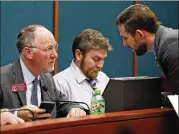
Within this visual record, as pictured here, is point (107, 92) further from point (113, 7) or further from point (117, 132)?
point (113, 7)

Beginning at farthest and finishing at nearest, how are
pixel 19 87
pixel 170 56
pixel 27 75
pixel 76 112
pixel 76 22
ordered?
pixel 76 22 < pixel 27 75 < pixel 19 87 < pixel 76 112 < pixel 170 56

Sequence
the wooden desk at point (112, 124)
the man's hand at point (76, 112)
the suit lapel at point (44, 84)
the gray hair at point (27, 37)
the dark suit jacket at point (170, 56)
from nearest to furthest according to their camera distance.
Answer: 1. the wooden desk at point (112, 124)
2. the dark suit jacket at point (170, 56)
3. the man's hand at point (76, 112)
4. the suit lapel at point (44, 84)
5. the gray hair at point (27, 37)

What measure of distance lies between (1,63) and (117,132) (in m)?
2.09

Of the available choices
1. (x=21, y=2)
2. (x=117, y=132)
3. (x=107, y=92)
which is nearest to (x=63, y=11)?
(x=21, y=2)

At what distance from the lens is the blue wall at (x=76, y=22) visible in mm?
3303

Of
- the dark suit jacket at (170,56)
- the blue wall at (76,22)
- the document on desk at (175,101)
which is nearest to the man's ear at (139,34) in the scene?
the dark suit jacket at (170,56)

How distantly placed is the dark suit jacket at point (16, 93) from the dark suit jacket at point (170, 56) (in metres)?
0.65

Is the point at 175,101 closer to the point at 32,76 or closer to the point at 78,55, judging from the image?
the point at 32,76

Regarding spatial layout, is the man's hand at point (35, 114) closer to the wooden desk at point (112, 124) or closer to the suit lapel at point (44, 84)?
the wooden desk at point (112, 124)

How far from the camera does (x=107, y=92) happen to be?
1.64 metres

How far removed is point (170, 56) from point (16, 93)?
86cm

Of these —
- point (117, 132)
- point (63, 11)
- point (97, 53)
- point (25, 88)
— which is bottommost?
point (117, 132)

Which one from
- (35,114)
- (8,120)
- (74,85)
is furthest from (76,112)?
(74,85)

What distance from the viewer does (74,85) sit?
252 centimetres
